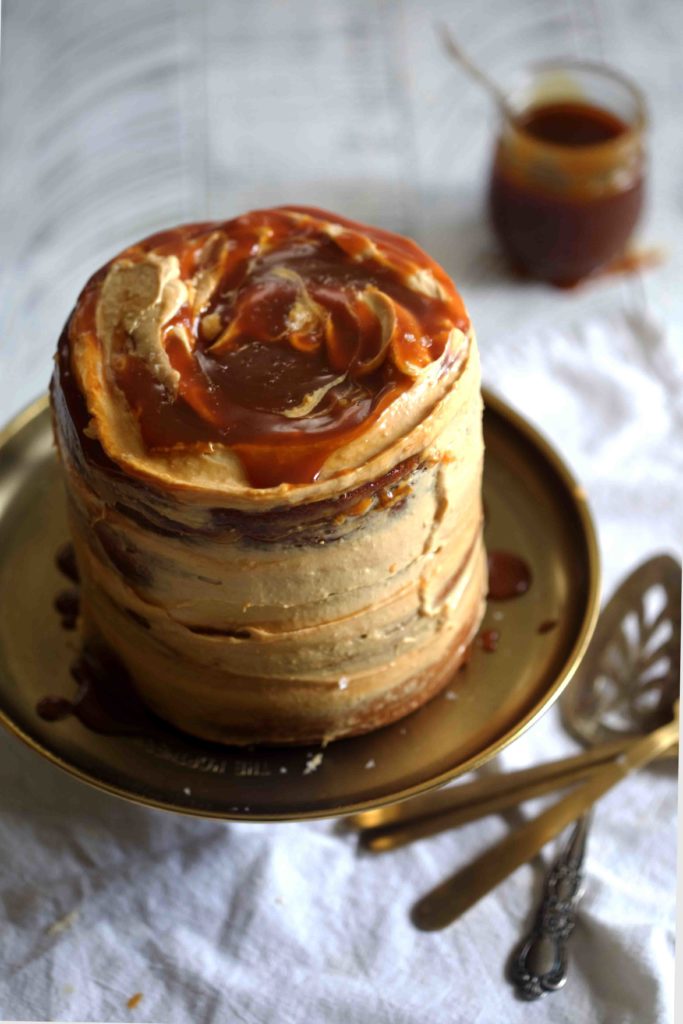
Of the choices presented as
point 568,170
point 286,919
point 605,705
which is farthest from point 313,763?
point 568,170

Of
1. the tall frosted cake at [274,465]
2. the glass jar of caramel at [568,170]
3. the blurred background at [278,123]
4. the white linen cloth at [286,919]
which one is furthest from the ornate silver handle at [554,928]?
the glass jar of caramel at [568,170]

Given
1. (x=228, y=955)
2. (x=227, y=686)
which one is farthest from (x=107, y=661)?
(x=228, y=955)

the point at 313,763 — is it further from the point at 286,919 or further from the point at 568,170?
the point at 568,170

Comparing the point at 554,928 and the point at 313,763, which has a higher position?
the point at 313,763

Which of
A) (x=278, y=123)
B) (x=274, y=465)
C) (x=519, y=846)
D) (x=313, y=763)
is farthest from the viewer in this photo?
(x=278, y=123)

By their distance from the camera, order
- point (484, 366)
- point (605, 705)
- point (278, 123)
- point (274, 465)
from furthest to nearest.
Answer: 1. point (278, 123)
2. point (484, 366)
3. point (605, 705)
4. point (274, 465)

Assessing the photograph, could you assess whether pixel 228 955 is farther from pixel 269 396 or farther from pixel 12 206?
pixel 12 206

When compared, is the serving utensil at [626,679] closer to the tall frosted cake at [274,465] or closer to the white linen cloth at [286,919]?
the white linen cloth at [286,919]
